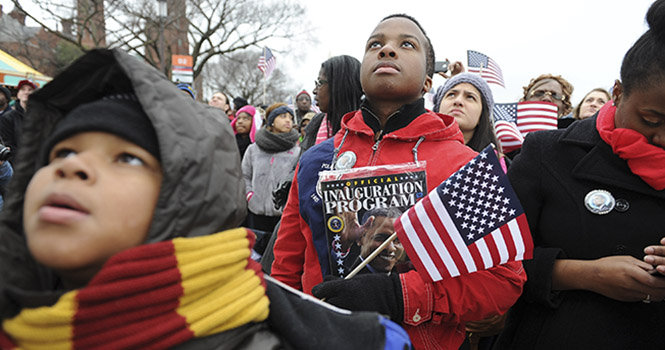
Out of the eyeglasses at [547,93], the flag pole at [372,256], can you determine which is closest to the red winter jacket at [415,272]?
the flag pole at [372,256]

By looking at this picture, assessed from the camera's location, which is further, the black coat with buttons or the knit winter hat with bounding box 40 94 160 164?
the black coat with buttons

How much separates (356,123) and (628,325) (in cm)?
142

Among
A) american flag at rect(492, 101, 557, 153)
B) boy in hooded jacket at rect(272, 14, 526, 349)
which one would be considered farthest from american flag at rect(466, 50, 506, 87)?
boy in hooded jacket at rect(272, 14, 526, 349)

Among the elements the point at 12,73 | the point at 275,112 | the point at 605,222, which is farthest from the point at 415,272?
the point at 12,73

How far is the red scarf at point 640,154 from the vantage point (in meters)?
1.78

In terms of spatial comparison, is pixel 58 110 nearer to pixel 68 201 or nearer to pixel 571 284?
pixel 68 201

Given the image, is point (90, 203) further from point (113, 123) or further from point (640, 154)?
point (640, 154)

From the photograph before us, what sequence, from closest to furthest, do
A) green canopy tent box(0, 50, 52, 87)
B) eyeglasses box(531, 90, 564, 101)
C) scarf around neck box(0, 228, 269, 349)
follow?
1. scarf around neck box(0, 228, 269, 349)
2. eyeglasses box(531, 90, 564, 101)
3. green canopy tent box(0, 50, 52, 87)

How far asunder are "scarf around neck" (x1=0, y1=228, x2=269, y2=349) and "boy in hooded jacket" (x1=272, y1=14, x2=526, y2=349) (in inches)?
26.6

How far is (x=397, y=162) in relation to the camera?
77.7 inches

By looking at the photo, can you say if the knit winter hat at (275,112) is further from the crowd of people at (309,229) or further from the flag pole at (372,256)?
the flag pole at (372,256)

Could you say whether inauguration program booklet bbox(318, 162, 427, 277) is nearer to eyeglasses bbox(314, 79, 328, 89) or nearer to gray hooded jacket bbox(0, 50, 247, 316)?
gray hooded jacket bbox(0, 50, 247, 316)

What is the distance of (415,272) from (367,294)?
257 millimetres

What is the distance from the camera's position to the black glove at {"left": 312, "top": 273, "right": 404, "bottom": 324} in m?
1.67
